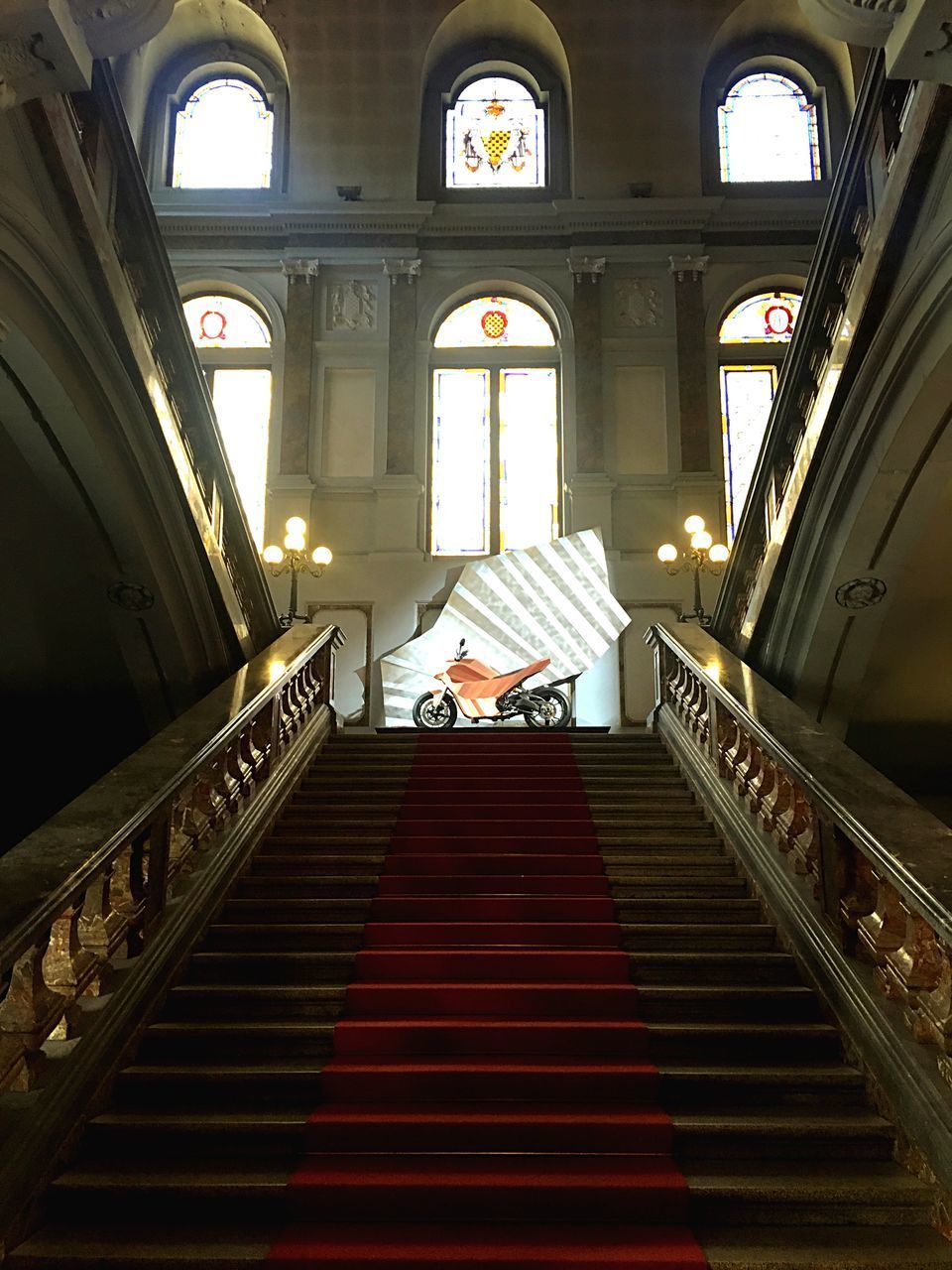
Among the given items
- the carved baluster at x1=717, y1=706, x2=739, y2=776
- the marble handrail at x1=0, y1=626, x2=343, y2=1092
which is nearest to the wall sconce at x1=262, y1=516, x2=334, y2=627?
the marble handrail at x1=0, y1=626, x2=343, y2=1092

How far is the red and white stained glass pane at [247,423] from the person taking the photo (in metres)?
13.0

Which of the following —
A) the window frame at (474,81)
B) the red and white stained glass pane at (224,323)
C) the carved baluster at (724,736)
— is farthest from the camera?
the window frame at (474,81)

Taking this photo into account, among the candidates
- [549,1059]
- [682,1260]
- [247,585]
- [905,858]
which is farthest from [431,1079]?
[247,585]

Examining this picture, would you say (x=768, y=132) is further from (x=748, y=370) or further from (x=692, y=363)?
(x=692, y=363)

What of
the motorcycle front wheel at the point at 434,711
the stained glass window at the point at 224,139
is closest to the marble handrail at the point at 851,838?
the motorcycle front wheel at the point at 434,711

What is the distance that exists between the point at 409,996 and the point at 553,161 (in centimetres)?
1249

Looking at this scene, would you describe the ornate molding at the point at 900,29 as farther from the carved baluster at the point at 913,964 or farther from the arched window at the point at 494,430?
the arched window at the point at 494,430

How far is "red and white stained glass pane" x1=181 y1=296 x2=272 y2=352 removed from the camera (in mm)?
13414

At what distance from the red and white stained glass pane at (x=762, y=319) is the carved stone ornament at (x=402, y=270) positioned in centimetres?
387

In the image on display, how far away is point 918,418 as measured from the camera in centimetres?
606

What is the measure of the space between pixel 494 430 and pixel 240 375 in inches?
127

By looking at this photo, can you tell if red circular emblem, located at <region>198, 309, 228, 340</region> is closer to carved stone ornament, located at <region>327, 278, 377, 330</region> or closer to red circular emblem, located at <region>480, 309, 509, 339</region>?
carved stone ornament, located at <region>327, 278, 377, 330</region>

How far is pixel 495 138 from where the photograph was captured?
14.2m

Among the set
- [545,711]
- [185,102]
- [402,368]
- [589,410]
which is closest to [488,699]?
[545,711]
